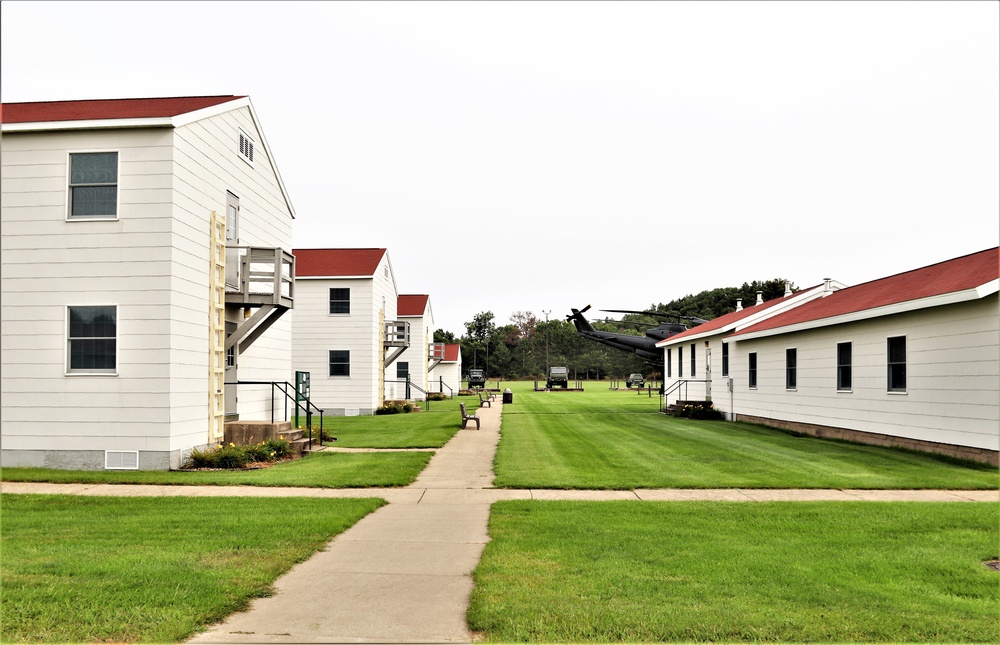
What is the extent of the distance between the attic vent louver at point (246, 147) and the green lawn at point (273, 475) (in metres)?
7.99

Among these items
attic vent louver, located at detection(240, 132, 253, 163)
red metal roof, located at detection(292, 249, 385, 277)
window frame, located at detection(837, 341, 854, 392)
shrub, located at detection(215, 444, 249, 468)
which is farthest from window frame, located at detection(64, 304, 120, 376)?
red metal roof, located at detection(292, 249, 385, 277)

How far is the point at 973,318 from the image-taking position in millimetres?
14422

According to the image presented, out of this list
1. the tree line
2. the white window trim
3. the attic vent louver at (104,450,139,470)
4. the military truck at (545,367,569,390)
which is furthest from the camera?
the tree line

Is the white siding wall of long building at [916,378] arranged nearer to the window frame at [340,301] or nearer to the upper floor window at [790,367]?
the upper floor window at [790,367]

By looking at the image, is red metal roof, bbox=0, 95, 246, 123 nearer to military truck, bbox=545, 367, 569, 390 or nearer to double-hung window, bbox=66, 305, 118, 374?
double-hung window, bbox=66, 305, 118, 374

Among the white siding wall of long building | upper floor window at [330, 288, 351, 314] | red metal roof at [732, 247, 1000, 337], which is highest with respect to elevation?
upper floor window at [330, 288, 351, 314]

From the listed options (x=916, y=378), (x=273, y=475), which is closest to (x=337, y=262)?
(x=273, y=475)

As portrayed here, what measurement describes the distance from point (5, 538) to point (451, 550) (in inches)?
190

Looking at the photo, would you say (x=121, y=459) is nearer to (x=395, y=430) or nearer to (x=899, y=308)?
(x=395, y=430)

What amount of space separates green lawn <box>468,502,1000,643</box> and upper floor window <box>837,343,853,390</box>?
10475 mm

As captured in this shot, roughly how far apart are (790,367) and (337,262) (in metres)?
20.4

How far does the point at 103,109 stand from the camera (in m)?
15.1

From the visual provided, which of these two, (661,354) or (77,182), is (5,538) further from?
(661,354)

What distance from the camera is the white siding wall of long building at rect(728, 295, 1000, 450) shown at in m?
14.1
